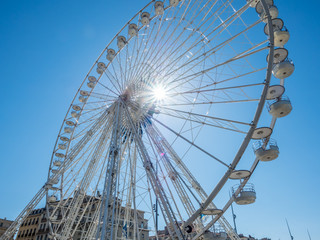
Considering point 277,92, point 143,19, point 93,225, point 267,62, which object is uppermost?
point 143,19

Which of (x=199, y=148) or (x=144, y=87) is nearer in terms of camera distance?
(x=199, y=148)

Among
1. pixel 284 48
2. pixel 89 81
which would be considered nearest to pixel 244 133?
pixel 284 48

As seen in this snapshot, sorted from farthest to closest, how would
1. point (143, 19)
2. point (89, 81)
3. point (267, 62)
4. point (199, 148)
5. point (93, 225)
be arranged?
point (89, 81) < point (143, 19) < point (93, 225) < point (199, 148) < point (267, 62)

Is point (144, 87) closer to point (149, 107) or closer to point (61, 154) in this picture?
point (149, 107)

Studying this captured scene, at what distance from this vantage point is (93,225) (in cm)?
1830

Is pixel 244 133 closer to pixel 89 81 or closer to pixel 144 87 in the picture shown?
pixel 144 87

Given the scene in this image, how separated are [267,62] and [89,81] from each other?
15.9m

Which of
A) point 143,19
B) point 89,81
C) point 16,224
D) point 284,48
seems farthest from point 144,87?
point 16,224

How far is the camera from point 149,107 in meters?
18.9

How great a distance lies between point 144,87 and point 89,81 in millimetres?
6672

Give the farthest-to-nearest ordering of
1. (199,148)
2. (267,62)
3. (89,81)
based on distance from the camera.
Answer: (89,81) < (199,148) < (267,62)

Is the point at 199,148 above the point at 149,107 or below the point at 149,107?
below

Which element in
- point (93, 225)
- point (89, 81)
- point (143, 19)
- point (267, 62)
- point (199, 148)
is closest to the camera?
point (267, 62)

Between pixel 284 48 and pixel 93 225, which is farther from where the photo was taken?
pixel 93 225
